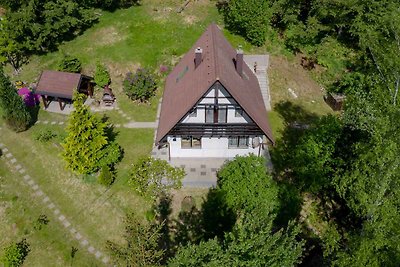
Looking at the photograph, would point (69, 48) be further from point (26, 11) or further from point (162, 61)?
point (162, 61)

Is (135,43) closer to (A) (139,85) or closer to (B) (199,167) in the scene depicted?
(A) (139,85)

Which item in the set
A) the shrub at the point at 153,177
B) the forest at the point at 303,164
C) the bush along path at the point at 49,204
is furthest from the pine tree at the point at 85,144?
the forest at the point at 303,164

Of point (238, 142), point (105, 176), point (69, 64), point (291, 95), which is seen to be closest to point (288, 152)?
point (238, 142)

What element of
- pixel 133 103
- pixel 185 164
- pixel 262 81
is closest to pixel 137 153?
pixel 185 164

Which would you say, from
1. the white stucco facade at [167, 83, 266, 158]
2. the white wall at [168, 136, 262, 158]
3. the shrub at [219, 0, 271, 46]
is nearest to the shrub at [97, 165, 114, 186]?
the white stucco facade at [167, 83, 266, 158]

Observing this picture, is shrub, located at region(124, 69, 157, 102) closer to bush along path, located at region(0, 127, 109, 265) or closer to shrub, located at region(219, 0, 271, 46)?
shrub, located at region(219, 0, 271, 46)
